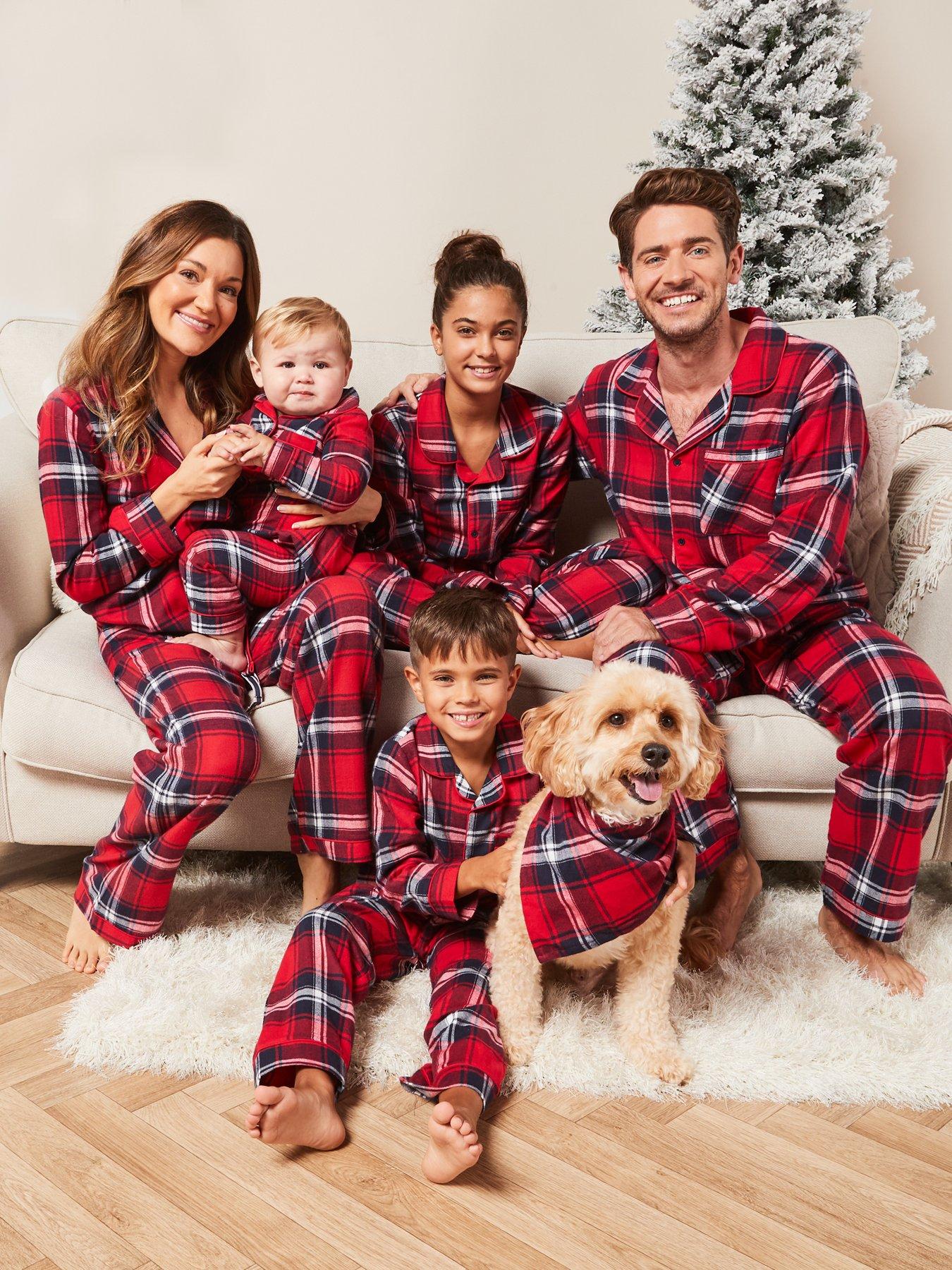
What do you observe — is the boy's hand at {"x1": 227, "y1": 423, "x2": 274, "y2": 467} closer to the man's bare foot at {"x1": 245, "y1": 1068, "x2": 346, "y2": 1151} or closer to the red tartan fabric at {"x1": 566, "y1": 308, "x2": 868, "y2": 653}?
the red tartan fabric at {"x1": 566, "y1": 308, "x2": 868, "y2": 653}

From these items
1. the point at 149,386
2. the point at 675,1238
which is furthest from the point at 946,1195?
the point at 149,386

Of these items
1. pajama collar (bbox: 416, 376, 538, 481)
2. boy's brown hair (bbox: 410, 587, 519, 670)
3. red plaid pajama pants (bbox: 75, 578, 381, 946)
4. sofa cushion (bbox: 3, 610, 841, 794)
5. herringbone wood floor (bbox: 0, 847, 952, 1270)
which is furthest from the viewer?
pajama collar (bbox: 416, 376, 538, 481)

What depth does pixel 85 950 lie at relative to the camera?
6.84 feet

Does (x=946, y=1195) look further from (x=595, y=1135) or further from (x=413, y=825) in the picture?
(x=413, y=825)

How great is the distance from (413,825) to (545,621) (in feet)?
2.05

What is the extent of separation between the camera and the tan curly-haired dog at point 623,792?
5.37 feet

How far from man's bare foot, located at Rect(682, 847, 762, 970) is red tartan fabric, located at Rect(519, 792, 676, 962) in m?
0.40

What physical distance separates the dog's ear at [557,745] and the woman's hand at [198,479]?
843 mm

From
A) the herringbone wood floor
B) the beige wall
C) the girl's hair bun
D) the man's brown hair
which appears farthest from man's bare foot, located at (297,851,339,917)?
the beige wall

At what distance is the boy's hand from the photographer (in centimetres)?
218

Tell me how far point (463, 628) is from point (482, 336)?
0.72 meters

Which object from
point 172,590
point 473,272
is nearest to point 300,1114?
point 172,590

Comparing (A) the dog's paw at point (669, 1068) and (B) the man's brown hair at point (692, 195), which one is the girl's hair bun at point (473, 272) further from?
(A) the dog's paw at point (669, 1068)

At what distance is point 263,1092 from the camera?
150 cm
